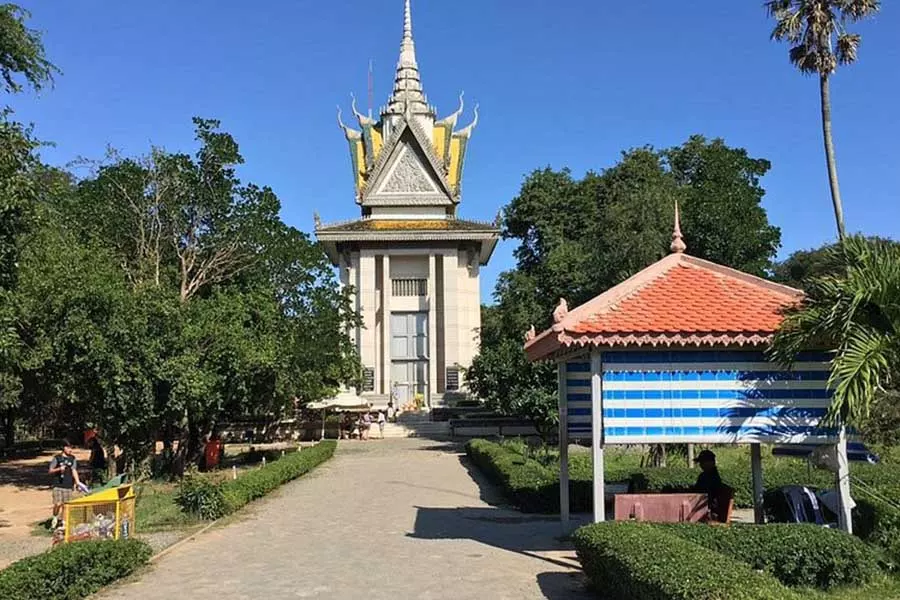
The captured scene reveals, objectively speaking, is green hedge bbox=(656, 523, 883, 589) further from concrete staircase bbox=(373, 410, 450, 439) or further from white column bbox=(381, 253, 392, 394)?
white column bbox=(381, 253, 392, 394)

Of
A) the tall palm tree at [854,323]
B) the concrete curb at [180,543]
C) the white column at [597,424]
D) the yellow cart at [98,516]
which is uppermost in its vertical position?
the tall palm tree at [854,323]

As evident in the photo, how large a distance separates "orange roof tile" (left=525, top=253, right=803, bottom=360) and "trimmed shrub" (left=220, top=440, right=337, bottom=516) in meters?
6.88

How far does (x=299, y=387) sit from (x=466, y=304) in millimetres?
24061

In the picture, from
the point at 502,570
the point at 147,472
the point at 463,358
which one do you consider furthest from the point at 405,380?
the point at 502,570

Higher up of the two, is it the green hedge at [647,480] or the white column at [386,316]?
the white column at [386,316]

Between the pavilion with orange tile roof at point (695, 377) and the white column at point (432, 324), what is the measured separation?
120 ft

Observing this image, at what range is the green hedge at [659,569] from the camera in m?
6.13

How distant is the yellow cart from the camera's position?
1056 cm

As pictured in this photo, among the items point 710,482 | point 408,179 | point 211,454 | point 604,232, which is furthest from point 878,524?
point 408,179

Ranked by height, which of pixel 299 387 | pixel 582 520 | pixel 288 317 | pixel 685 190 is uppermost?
pixel 685 190

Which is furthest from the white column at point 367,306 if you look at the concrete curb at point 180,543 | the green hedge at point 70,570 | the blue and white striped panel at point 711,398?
the blue and white striped panel at point 711,398

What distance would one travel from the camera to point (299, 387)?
2452cm

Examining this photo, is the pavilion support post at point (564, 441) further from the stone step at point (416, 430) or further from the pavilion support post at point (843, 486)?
the stone step at point (416, 430)

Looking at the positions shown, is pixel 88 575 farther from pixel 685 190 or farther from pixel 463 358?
pixel 463 358
